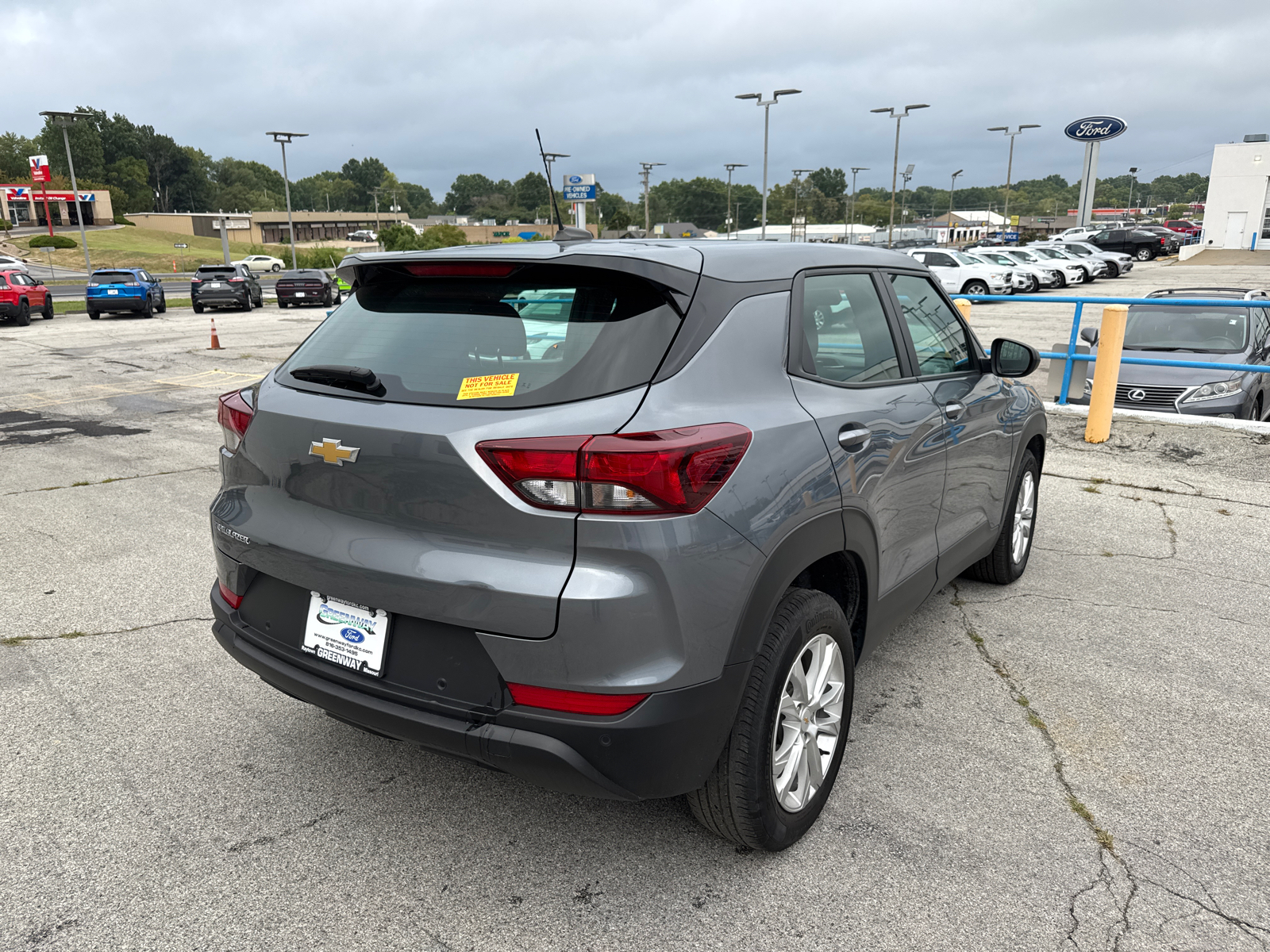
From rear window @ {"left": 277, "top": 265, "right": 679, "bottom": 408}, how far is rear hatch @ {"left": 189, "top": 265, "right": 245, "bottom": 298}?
30115 millimetres

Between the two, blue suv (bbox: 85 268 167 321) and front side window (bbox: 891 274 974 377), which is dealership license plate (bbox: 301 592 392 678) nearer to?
front side window (bbox: 891 274 974 377)

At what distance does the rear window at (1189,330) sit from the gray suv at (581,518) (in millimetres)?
8278

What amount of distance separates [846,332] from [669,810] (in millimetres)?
1685

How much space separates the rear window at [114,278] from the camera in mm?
26812

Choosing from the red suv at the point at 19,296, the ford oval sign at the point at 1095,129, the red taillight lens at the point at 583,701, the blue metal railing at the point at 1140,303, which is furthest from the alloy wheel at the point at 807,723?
the ford oval sign at the point at 1095,129

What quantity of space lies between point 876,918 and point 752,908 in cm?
33

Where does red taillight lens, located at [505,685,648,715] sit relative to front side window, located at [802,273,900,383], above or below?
below

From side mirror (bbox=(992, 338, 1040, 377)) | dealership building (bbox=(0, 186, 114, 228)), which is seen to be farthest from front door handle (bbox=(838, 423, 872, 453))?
dealership building (bbox=(0, 186, 114, 228))

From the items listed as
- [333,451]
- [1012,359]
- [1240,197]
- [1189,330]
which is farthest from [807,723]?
[1240,197]

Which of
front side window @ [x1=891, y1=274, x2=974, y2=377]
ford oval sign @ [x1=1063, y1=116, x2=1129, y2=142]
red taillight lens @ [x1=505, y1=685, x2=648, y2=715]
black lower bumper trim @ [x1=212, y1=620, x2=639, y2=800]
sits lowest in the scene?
black lower bumper trim @ [x1=212, y1=620, x2=639, y2=800]

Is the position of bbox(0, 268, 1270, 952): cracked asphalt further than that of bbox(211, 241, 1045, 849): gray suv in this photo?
Yes

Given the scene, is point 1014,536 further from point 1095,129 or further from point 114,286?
point 1095,129

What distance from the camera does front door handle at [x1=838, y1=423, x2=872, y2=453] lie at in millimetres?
2775

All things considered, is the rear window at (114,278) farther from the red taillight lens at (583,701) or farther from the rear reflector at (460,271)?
the red taillight lens at (583,701)
